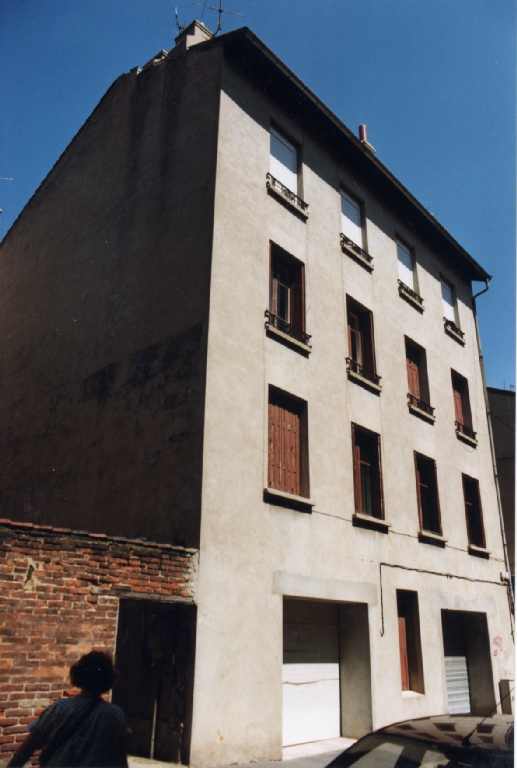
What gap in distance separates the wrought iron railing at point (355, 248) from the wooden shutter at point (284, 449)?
15.2 ft

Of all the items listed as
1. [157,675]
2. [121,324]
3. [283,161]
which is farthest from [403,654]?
[283,161]

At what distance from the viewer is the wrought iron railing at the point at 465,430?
52.1 ft

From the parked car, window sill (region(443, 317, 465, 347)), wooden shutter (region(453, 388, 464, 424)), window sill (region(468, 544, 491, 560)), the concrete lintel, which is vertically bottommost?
the parked car

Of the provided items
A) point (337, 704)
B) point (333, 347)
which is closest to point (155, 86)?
point (333, 347)

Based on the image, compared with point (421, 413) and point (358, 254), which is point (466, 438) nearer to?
point (421, 413)

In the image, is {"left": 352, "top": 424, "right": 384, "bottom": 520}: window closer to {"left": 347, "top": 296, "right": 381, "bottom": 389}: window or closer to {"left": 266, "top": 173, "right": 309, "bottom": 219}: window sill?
{"left": 347, "top": 296, "right": 381, "bottom": 389}: window

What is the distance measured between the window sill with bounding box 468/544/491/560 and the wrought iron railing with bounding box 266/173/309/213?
880 cm


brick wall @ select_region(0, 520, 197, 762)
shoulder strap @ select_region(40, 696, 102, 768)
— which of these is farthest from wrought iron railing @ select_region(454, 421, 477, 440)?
shoulder strap @ select_region(40, 696, 102, 768)

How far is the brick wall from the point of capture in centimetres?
606

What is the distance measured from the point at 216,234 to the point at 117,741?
7816 mm

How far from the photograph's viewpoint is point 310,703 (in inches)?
379

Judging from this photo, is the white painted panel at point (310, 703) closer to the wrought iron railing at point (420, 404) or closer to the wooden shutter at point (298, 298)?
the wooden shutter at point (298, 298)

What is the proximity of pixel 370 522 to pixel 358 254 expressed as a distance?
615 centimetres

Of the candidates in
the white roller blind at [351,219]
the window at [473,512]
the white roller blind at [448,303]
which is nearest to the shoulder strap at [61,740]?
the white roller blind at [351,219]
